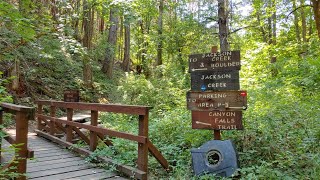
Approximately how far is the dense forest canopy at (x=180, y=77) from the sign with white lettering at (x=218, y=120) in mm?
579

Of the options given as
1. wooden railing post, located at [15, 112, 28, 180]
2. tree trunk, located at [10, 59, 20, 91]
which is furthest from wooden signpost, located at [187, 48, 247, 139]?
tree trunk, located at [10, 59, 20, 91]

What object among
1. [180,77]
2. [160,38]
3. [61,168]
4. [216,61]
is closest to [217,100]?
[216,61]

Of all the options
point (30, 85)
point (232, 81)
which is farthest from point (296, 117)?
point (30, 85)

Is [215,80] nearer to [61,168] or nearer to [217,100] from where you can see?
[217,100]

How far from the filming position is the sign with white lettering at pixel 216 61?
189 inches

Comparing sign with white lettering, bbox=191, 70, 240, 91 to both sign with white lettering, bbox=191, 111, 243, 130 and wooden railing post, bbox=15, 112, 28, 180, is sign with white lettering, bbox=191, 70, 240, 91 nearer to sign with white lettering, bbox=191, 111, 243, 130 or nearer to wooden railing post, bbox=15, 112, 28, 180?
sign with white lettering, bbox=191, 111, 243, 130

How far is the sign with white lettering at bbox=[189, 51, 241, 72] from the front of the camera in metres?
4.80

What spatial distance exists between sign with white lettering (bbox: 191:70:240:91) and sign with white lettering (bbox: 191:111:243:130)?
1.48 ft

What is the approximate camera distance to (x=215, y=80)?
4.96 meters

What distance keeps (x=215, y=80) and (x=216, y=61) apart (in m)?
0.35

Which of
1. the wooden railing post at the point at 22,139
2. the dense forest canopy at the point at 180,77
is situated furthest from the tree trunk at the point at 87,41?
the wooden railing post at the point at 22,139

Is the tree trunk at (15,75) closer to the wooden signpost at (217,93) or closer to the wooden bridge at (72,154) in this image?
the wooden bridge at (72,154)

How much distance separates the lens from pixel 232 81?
15.8ft

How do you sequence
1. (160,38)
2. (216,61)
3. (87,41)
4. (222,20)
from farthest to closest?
(87,41) < (160,38) < (222,20) < (216,61)
